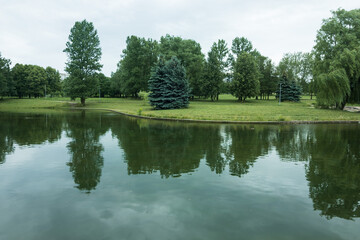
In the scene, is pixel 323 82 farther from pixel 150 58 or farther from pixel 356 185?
pixel 150 58

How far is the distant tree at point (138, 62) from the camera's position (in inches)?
2377

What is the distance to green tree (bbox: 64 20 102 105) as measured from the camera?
5072cm

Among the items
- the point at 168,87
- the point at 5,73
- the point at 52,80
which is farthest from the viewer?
the point at 52,80

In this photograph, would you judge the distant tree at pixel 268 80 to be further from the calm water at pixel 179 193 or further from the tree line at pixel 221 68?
the calm water at pixel 179 193

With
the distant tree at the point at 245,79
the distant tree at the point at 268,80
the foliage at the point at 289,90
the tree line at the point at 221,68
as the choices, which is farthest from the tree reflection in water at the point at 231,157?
the distant tree at the point at 268,80

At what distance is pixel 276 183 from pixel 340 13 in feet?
126

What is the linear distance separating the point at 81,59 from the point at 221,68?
32.3 meters

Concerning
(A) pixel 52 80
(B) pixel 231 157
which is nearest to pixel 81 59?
(A) pixel 52 80

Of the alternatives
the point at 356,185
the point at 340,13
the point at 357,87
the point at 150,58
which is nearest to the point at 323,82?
the point at 357,87

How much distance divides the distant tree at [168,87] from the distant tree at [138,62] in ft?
64.9

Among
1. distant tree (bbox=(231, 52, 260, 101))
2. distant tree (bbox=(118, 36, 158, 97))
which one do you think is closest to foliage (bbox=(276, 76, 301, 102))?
distant tree (bbox=(231, 52, 260, 101))

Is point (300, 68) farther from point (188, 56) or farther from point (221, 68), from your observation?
point (188, 56)

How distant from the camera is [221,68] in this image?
6156 cm

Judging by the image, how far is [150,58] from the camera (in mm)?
62719
